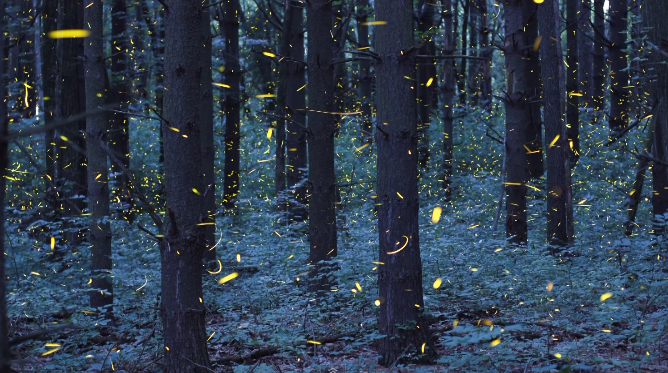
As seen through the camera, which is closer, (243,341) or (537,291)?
(243,341)

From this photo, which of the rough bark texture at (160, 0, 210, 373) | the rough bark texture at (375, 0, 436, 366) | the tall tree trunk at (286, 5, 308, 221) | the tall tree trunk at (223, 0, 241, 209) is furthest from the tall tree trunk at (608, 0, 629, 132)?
the rough bark texture at (160, 0, 210, 373)

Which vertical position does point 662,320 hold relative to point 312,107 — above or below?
below

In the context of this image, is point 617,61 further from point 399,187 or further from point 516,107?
point 399,187

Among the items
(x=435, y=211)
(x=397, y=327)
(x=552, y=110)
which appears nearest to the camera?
(x=397, y=327)

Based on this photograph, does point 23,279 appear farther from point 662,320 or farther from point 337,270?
point 662,320

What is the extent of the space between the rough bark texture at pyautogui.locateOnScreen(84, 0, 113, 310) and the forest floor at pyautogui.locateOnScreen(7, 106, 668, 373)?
0.52 meters

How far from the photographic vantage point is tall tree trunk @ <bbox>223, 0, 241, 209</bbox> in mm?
17062

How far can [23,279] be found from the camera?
10.8m

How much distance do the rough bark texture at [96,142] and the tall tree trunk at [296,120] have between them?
19.7 feet

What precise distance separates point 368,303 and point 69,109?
23.6 ft

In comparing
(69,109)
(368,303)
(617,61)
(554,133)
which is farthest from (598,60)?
(69,109)

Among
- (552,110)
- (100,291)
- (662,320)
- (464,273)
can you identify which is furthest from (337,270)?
(552,110)

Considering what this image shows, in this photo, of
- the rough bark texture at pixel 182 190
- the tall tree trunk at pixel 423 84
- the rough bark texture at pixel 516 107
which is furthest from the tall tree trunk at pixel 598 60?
the rough bark texture at pixel 182 190

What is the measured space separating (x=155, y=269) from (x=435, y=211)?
6.79 m
